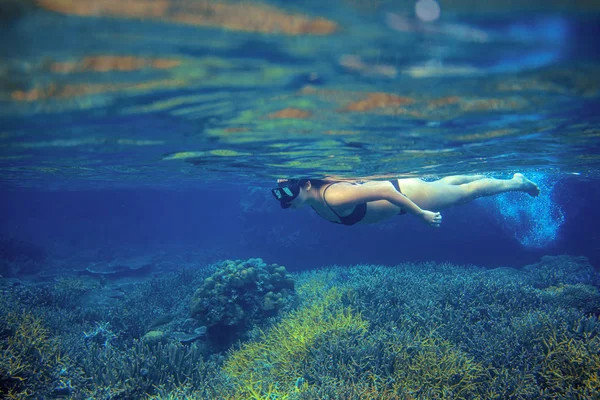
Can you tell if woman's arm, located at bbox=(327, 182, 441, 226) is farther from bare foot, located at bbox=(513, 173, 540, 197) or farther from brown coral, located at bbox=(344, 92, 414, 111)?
bare foot, located at bbox=(513, 173, 540, 197)

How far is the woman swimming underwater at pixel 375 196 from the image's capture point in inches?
274

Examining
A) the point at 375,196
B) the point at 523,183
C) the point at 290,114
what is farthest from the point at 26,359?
the point at 523,183

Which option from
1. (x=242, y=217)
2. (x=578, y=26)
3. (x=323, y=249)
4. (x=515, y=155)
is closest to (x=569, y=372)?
(x=578, y=26)

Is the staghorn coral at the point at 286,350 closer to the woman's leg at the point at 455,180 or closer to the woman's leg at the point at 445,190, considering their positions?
the woman's leg at the point at 445,190

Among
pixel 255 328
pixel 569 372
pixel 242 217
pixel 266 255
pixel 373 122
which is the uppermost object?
pixel 373 122

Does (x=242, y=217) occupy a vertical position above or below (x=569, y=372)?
below

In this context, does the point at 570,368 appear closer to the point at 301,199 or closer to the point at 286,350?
the point at 286,350

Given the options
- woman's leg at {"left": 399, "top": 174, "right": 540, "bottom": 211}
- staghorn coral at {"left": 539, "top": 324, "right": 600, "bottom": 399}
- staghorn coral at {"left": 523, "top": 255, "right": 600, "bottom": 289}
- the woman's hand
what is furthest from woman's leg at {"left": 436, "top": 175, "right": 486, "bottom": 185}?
staghorn coral at {"left": 523, "top": 255, "right": 600, "bottom": 289}

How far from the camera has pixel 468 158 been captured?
492 inches

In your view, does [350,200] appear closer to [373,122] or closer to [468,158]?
[373,122]

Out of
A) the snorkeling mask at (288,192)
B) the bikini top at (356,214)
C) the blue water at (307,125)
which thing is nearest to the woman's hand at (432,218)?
the bikini top at (356,214)

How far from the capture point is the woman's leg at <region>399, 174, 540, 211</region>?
29.4ft

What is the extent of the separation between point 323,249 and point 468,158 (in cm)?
1499

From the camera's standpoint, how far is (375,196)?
7.03m
